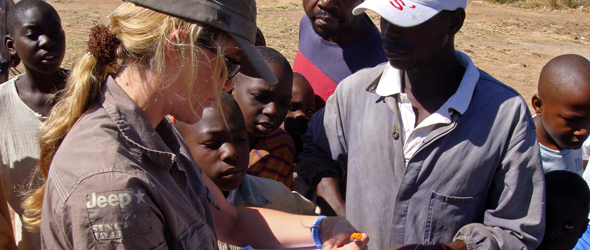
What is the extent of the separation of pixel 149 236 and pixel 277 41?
28.9 ft

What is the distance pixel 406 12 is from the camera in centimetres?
179

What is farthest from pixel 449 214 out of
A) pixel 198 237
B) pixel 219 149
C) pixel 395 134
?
pixel 219 149

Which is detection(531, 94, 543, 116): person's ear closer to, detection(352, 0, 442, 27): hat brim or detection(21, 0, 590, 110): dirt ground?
detection(352, 0, 442, 27): hat brim

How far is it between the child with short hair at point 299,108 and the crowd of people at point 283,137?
14 millimetres

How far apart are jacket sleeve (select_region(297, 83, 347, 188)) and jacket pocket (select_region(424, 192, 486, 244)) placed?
527mm

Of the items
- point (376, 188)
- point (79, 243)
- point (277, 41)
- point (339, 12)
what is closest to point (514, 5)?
point (277, 41)

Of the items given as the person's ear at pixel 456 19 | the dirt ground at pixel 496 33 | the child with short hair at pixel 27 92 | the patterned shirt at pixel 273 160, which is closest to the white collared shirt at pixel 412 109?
the person's ear at pixel 456 19

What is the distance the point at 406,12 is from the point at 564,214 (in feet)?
4.33

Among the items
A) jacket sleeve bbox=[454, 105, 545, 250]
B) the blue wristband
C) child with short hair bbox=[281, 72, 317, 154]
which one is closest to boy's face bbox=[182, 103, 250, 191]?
the blue wristband

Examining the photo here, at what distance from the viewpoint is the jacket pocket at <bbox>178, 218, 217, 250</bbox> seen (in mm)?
1284

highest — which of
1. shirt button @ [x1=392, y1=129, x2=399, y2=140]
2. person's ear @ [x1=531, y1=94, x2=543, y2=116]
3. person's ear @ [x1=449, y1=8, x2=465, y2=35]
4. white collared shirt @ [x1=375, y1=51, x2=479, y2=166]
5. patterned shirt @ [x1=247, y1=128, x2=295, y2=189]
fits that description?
person's ear @ [x1=449, y1=8, x2=465, y2=35]

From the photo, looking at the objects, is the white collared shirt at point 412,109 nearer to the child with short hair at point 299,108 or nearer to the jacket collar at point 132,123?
the jacket collar at point 132,123

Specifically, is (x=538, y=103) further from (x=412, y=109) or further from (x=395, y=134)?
→ (x=395, y=134)

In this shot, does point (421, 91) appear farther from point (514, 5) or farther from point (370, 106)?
point (514, 5)
